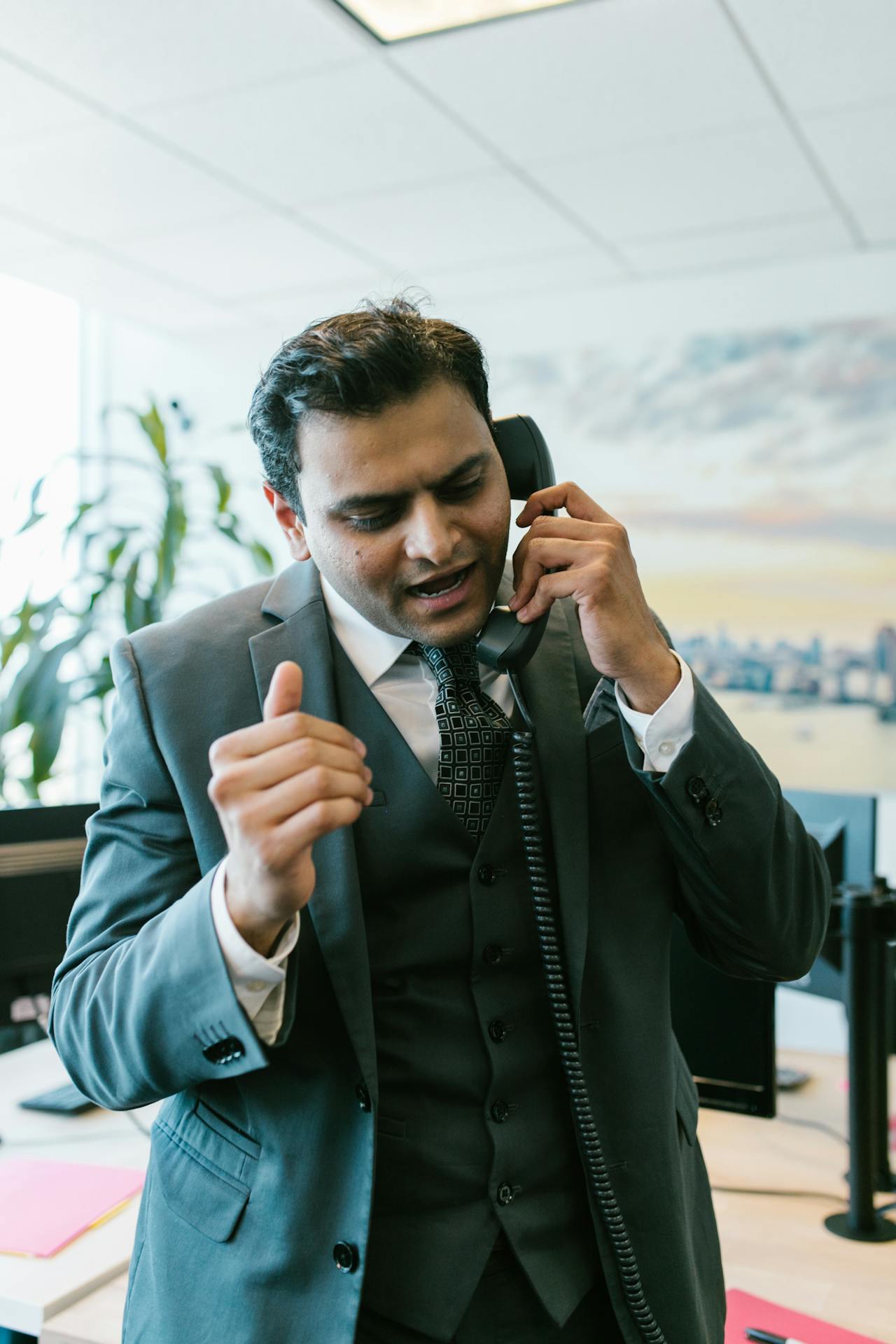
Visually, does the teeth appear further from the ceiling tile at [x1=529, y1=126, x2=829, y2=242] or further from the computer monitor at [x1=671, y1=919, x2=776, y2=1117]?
the ceiling tile at [x1=529, y1=126, x2=829, y2=242]

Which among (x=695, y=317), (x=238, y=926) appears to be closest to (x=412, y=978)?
(x=238, y=926)

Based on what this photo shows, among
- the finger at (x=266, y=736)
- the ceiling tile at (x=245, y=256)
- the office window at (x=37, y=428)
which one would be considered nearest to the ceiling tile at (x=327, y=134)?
the ceiling tile at (x=245, y=256)

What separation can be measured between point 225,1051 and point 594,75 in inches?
102

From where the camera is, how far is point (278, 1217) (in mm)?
1042

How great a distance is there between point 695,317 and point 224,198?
182cm

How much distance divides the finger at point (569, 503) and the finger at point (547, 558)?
2.4 inches

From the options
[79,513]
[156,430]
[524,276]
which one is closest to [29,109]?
[156,430]

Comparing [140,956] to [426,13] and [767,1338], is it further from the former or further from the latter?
[426,13]

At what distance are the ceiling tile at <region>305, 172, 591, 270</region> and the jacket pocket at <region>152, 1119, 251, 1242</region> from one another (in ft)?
9.80

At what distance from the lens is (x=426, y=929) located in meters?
1.11

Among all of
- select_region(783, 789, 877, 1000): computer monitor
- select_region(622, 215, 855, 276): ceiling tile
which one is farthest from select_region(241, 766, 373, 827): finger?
select_region(622, 215, 855, 276): ceiling tile

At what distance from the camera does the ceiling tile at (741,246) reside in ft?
12.8

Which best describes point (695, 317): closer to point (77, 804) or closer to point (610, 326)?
point (610, 326)

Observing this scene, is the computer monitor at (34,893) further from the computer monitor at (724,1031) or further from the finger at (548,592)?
the finger at (548,592)
